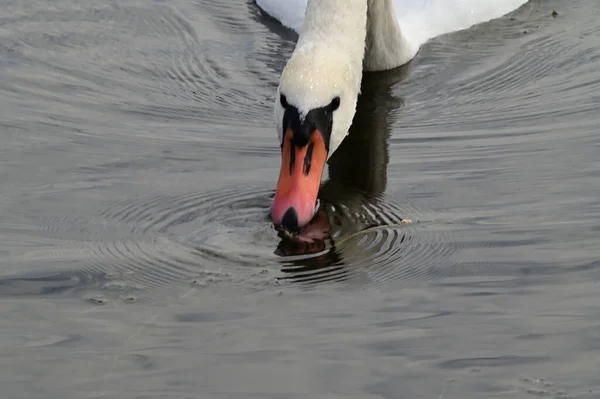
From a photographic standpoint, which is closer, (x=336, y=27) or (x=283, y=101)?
(x=283, y=101)

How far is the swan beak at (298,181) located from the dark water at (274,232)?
0.14 m

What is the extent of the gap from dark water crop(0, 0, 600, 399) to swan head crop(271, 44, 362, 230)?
194 mm

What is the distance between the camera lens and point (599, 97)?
8.91 meters

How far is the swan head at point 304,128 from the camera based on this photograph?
21.8 feet

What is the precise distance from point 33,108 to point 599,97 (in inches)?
151

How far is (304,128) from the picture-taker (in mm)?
6777

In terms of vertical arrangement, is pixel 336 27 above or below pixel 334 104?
above

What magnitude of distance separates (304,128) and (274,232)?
0.60 meters

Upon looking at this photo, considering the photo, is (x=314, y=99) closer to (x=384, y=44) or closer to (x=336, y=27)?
(x=336, y=27)

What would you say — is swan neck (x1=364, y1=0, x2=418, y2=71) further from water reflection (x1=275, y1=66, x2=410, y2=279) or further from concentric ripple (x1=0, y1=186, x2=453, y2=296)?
concentric ripple (x1=0, y1=186, x2=453, y2=296)

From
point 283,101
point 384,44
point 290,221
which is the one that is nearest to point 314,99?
point 283,101

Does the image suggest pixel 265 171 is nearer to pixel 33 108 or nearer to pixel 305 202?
pixel 305 202

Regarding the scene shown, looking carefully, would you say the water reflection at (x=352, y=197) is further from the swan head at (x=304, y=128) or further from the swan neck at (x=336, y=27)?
the swan neck at (x=336, y=27)

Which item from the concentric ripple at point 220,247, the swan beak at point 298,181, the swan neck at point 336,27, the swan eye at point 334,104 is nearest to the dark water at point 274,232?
the concentric ripple at point 220,247
